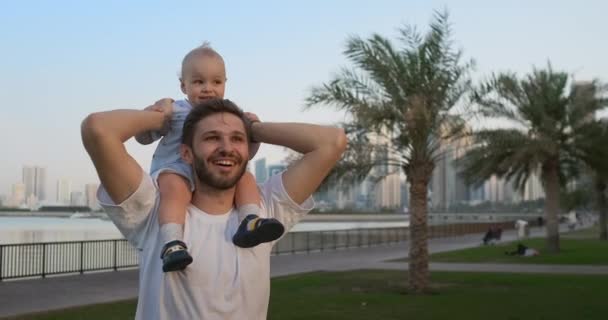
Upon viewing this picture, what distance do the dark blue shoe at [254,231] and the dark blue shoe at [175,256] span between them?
201 mm

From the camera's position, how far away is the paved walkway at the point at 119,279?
42.0 ft

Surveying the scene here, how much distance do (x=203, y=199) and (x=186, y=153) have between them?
18 cm

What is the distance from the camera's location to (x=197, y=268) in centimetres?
257

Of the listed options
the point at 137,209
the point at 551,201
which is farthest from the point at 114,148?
the point at 551,201

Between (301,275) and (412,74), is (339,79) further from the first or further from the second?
(301,275)

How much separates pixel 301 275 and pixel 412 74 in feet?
18.0

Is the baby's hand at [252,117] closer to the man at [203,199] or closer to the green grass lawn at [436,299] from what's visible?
the man at [203,199]

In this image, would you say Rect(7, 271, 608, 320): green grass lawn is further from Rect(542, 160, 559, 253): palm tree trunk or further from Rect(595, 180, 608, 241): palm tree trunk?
Rect(595, 180, 608, 241): palm tree trunk

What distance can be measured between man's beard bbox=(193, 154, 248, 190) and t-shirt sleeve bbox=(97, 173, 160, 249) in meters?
0.18

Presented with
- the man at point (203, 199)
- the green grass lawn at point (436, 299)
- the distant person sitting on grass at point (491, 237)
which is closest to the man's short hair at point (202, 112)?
the man at point (203, 199)

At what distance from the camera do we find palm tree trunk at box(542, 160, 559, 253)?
2528 cm

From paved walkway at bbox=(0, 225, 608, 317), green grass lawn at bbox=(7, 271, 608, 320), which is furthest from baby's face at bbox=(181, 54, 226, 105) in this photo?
paved walkway at bbox=(0, 225, 608, 317)

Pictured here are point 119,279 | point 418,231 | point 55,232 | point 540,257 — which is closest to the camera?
point 418,231

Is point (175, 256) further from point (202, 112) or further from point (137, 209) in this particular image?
point (202, 112)
